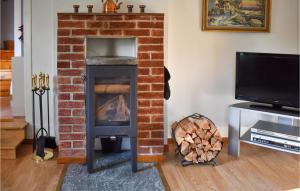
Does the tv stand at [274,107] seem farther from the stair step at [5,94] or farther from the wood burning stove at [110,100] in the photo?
the stair step at [5,94]

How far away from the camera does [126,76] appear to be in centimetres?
336

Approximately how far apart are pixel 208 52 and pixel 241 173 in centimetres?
139

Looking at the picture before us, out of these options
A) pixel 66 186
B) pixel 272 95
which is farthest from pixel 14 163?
pixel 272 95

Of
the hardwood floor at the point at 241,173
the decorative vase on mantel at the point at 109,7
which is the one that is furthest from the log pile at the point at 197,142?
the decorative vase on mantel at the point at 109,7

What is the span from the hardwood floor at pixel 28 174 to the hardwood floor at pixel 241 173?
3.07 ft

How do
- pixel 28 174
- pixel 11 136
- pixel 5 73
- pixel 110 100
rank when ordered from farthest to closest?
pixel 5 73 → pixel 11 136 → pixel 110 100 → pixel 28 174

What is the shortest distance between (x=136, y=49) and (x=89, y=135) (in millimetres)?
864

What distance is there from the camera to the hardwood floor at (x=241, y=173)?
3.10m

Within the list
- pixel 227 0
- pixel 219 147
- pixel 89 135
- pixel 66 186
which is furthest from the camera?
pixel 227 0

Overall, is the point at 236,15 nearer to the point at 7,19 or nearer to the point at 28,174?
the point at 28,174

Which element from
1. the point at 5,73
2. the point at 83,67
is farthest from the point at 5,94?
the point at 83,67

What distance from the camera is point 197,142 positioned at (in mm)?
3559

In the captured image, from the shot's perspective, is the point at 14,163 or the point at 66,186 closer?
the point at 66,186

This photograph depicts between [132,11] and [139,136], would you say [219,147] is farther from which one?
[132,11]
